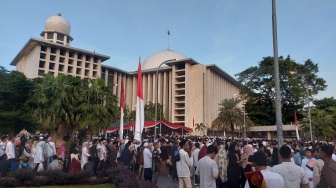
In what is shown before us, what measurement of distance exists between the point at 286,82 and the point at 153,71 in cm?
4007

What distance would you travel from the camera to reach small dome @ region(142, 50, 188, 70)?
88.5 meters

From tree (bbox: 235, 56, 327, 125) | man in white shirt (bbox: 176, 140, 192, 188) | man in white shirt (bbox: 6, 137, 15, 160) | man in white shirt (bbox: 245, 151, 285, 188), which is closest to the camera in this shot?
man in white shirt (bbox: 245, 151, 285, 188)

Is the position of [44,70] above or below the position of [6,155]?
above

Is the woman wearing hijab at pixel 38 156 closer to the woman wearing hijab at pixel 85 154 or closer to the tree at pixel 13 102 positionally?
the woman wearing hijab at pixel 85 154

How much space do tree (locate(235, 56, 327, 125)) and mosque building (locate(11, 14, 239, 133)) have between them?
16489mm

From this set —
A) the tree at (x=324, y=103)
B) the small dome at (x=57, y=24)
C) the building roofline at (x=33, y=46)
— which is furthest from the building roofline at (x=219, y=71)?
the small dome at (x=57, y=24)

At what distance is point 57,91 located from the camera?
2462 centimetres

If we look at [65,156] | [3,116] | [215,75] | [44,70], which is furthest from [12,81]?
[215,75]

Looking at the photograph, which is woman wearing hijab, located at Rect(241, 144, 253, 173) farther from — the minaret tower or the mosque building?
the minaret tower

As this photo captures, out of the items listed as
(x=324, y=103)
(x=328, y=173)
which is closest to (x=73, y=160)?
(x=328, y=173)

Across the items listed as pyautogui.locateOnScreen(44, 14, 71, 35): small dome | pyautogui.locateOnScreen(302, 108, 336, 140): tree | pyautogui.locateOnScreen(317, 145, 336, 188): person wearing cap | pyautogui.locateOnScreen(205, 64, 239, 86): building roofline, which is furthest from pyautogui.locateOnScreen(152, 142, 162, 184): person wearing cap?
pyautogui.locateOnScreen(44, 14, 71, 35): small dome

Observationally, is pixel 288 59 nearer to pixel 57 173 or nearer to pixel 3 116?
pixel 3 116

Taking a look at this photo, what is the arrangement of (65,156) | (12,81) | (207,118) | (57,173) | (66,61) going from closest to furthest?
(57,173)
(65,156)
(12,81)
(66,61)
(207,118)

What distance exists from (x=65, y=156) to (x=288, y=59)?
147 feet
